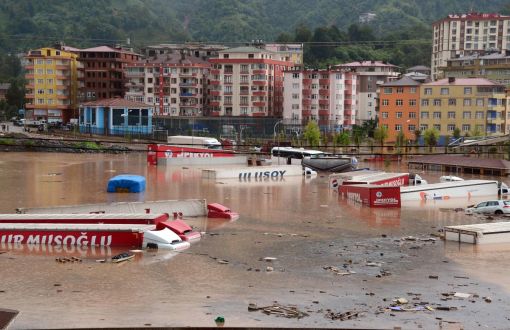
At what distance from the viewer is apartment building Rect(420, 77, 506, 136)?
4200 cm

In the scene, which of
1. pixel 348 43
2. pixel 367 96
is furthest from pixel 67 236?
pixel 348 43

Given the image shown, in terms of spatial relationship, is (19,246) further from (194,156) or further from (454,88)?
(454,88)

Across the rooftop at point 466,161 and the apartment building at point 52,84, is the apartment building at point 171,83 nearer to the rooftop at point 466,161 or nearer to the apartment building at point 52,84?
the apartment building at point 52,84

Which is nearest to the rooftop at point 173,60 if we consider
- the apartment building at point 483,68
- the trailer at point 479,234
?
the apartment building at point 483,68

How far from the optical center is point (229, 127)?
48938mm

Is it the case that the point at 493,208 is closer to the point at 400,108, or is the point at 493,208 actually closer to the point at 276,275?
the point at 276,275

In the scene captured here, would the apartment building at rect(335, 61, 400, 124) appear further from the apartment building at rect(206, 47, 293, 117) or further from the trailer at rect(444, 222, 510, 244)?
the trailer at rect(444, 222, 510, 244)

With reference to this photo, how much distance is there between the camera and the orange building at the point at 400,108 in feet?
141

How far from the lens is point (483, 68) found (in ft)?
178

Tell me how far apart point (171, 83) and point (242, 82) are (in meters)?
5.32

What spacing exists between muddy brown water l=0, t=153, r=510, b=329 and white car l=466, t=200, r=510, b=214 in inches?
21.2

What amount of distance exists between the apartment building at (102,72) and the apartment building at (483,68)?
890 inches

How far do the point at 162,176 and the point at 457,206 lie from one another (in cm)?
1079

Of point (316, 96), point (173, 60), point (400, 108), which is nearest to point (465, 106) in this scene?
point (400, 108)
